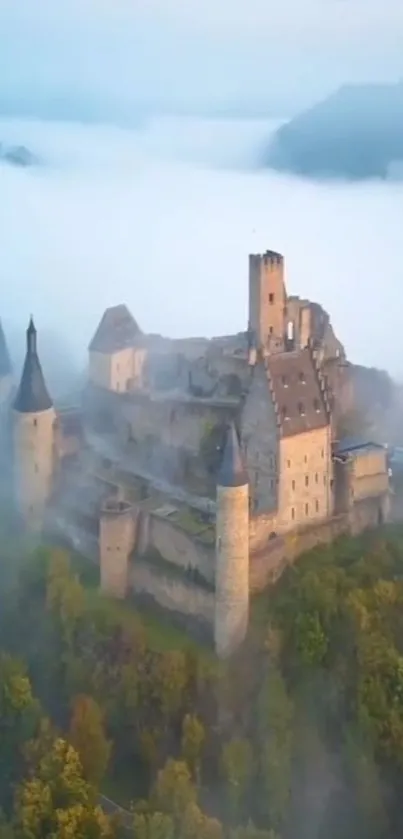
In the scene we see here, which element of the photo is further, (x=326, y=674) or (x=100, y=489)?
(x=100, y=489)

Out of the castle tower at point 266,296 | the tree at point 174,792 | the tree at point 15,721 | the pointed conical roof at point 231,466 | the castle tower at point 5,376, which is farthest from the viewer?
the castle tower at point 5,376

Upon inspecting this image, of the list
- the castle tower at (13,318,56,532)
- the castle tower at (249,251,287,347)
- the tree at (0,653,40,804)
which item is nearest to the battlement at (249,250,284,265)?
the castle tower at (249,251,287,347)

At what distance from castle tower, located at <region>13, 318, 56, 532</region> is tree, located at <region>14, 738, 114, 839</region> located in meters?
2.84

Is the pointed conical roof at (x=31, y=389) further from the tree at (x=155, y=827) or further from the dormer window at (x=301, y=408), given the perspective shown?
the tree at (x=155, y=827)

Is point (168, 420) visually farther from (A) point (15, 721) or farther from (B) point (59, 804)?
(B) point (59, 804)

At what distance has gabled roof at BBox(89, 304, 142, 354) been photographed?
434 inches

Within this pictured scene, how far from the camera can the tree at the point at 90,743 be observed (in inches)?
313

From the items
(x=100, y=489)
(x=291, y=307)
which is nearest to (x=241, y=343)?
(x=291, y=307)

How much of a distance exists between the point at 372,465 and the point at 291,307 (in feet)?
6.43

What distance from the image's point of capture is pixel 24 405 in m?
10.0

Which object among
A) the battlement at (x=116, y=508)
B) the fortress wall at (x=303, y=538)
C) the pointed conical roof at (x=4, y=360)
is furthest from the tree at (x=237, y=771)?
the pointed conical roof at (x=4, y=360)

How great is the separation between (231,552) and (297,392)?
4.05ft

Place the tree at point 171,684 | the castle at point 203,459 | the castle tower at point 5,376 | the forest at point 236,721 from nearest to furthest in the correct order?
the forest at point 236,721 → the tree at point 171,684 → the castle at point 203,459 → the castle tower at point 5,376

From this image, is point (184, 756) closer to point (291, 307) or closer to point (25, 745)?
point (25, 745)
